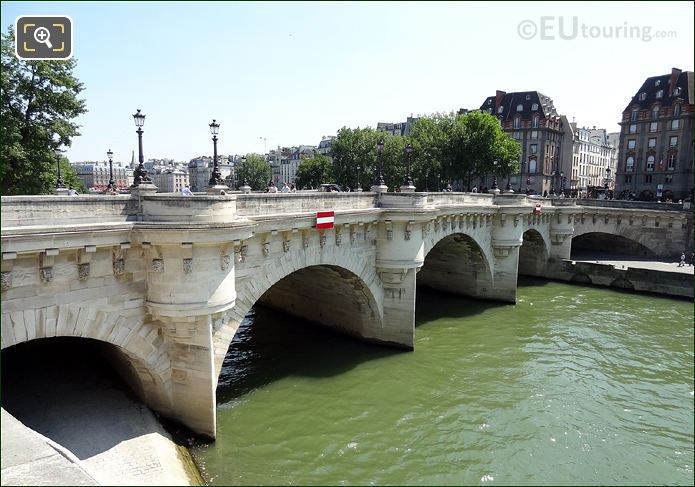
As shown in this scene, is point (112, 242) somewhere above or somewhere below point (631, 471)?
above

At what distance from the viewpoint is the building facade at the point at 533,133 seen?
73.2m

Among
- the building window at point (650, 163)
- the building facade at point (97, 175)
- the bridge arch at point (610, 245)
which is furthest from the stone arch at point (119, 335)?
the building facade at point (97, 175)

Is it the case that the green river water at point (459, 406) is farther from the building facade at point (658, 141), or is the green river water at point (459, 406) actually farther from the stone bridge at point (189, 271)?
the building facade at point (658, 141)

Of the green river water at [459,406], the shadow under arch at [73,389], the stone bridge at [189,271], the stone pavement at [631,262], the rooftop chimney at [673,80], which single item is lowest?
the green river water at [459,406]

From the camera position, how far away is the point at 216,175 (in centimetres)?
1375

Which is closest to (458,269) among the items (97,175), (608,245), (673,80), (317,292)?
(317,292)

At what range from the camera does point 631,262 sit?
125 ft

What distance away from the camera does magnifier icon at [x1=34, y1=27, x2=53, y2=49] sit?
34.5 ft

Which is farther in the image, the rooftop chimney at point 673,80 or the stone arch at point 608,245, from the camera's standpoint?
the rooftop chimney at point 673,80

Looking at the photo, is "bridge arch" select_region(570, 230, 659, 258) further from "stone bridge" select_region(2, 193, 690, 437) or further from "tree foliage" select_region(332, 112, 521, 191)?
"stone bridge" select_region(2, 193, 690, 437)

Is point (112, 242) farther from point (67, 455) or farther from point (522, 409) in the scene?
point (522, 409)

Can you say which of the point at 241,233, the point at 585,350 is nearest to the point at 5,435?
the point at 241,233

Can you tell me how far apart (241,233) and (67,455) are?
20.3ft

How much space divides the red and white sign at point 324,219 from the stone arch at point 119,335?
250 inches
